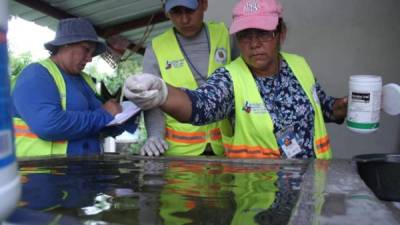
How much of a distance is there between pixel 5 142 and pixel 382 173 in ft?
4.08

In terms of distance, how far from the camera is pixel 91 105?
2.51 meters

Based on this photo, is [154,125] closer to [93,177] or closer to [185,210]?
[93,177]

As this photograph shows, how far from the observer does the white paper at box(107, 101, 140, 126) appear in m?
2.15

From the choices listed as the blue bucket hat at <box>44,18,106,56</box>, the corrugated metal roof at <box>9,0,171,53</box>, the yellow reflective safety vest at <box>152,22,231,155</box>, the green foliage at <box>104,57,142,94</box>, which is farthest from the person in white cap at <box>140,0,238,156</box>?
the green foliage at <box>104,57,142,94</box>

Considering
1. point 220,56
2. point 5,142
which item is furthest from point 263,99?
point 5,142

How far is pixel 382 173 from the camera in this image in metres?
1.49

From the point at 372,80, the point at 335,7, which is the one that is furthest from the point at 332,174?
the point at 335,7

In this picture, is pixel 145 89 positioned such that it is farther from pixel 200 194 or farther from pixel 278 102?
pixel 278 102

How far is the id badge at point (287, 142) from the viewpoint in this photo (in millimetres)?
1822

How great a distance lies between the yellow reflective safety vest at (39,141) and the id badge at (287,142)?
109cm

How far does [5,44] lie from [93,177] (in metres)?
0.76

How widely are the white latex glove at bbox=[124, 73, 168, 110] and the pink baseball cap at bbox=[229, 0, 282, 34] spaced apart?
1.59ft

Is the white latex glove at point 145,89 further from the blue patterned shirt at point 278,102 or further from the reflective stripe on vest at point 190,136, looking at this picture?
the reflective stripe on vest at point 190,136

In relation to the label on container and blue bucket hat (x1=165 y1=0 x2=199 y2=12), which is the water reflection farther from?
blue bucket hat (x1=165 y1=0 x2=199 y2=12)
